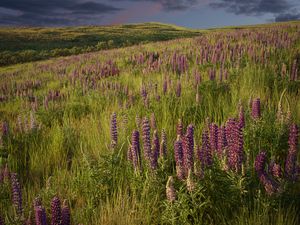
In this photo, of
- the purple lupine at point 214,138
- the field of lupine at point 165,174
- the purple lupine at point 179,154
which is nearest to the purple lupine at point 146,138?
the field of lupine at point 165,174

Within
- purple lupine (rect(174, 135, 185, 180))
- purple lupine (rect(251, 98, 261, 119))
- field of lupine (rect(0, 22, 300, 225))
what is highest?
purple lupine (rect(251, 98, 261, 119))

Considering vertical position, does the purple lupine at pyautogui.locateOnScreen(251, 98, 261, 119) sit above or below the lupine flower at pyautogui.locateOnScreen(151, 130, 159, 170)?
above

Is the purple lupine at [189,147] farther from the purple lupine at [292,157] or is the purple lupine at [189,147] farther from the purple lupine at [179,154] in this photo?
the purple lupine at [292,157]

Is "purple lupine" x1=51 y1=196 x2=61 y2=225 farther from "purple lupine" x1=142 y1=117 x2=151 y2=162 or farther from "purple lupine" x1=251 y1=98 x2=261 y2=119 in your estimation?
"purple lupine" x1=251 y1=98 x2=261 y2=119

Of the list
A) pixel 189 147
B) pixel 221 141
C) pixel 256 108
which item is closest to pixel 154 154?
pixel 189 147

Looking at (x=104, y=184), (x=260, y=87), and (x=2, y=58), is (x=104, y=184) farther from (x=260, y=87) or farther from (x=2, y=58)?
(x=2, y=58)

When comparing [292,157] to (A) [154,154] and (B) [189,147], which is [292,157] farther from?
(A) [154,154]

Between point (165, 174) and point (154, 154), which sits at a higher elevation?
point (154, 154)

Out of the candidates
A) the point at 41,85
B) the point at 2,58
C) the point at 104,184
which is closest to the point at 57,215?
the point at 104,184

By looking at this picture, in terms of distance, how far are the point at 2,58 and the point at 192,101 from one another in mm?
32250

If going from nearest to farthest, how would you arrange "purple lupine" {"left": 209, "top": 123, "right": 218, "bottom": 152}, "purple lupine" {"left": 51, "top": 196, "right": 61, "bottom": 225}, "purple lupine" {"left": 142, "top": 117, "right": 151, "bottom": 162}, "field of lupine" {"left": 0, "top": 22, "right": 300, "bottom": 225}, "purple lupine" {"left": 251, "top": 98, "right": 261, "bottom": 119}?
"purple lupine" {"left": 51, "top": 196, "right": 61, "bottom": 225}, "field of lupine" {"left": 0, "top": 22, "right": 300, "bottom": 225}, "purple lupine" {"left": 142, "top": 117, "right": 151, "bottom": 162}, "purple lupine" {"left": 209, "top": 123, "right": 218, "bottom": 152}, "purple lupine" {"left": 251, "top": 98, "right": 261, "bottom": 119}

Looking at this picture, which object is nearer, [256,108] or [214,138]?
[214,138]

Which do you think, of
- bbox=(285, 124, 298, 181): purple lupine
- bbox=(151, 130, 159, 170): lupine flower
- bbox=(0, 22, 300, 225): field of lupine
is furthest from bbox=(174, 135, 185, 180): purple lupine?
bbox=(285, 124, 298, 181): purple lupine

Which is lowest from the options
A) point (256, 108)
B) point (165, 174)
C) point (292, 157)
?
point (165, 174)
